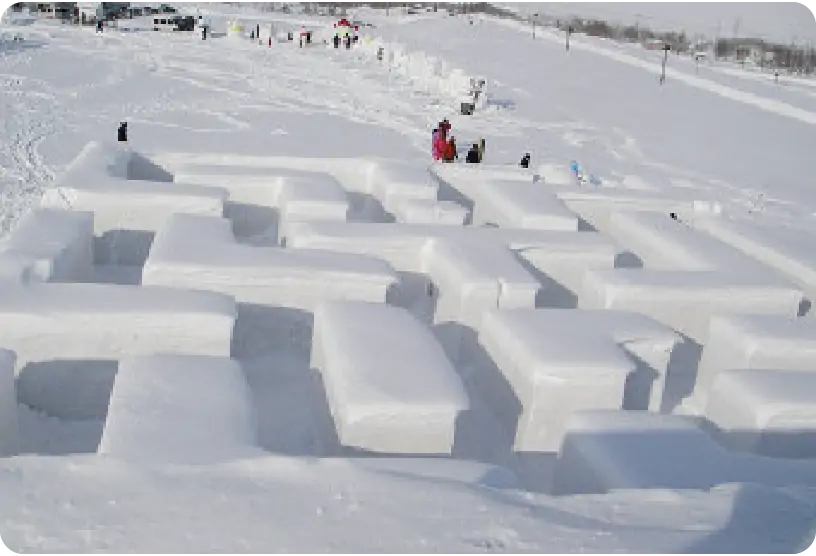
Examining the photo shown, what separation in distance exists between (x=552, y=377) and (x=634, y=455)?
2.56 ft

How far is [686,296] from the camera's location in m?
6.27

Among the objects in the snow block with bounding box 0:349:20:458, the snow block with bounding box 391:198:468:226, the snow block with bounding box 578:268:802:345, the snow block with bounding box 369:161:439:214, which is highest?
the snow block with bounding box 369:161:439:214

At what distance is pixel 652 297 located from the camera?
620 cm

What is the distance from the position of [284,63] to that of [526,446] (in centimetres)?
2857

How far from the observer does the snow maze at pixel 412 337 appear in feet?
14.1

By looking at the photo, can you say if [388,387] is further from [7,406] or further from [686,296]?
[686,296]

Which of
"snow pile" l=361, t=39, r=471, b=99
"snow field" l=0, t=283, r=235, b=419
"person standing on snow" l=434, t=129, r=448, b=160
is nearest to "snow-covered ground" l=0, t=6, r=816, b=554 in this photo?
"snow field" l=0, t=283, r=235, b=419

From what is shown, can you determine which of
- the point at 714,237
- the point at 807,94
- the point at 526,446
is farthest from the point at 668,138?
the point at 526,446

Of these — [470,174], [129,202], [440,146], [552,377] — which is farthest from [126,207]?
[440,146]

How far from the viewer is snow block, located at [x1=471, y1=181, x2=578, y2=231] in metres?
7.77

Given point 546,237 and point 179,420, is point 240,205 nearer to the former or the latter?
point 546,237

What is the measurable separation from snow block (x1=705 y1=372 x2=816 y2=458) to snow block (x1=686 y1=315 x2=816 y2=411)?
429 mm

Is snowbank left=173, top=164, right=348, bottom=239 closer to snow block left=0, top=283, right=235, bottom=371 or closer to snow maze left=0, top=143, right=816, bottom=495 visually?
snow maze left=0, top=143, right=816, bottom=495

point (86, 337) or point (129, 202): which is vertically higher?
point (129, 202)
